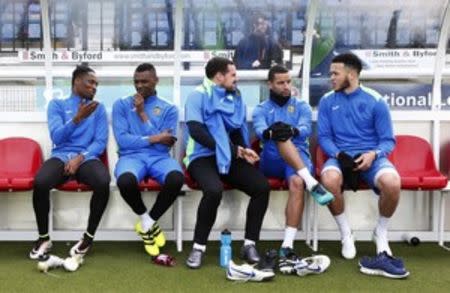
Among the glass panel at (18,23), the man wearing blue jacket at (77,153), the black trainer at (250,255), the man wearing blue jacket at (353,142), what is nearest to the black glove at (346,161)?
the man wearing blue jacket at (353,142)

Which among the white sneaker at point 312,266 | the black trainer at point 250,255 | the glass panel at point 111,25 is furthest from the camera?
the glass panel at point 111,25

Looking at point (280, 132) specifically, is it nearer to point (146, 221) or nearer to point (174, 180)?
point (174, 180)

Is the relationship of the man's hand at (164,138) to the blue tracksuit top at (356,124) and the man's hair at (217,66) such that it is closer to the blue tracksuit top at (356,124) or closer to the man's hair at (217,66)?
the man's hair at (217,66)

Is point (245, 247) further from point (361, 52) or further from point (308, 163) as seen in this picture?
point (361, 52)

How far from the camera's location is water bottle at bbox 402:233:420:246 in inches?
204

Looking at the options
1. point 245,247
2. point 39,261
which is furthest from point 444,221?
point 39,261

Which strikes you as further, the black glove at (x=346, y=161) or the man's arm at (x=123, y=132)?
the man's arm at (x=123, y=132)

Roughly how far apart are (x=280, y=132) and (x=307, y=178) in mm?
355

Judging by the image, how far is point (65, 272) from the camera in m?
4.27

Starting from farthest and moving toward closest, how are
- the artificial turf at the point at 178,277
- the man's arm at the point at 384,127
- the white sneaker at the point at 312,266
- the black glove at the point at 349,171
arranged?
1. the man's arm at the point at 384,127
2. the black glove at the point at 349,171
3. the white sneaker at the point at 312,266
4. the artificial turf at the point at 178,277

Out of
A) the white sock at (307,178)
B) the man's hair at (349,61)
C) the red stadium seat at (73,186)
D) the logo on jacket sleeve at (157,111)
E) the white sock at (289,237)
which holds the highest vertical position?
the man's hair at (349,61)

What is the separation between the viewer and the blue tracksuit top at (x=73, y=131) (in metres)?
4.80

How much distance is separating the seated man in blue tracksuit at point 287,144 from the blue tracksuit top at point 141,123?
0.63m

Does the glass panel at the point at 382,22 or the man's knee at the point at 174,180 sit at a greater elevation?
the glass panel at the point at 382,22
